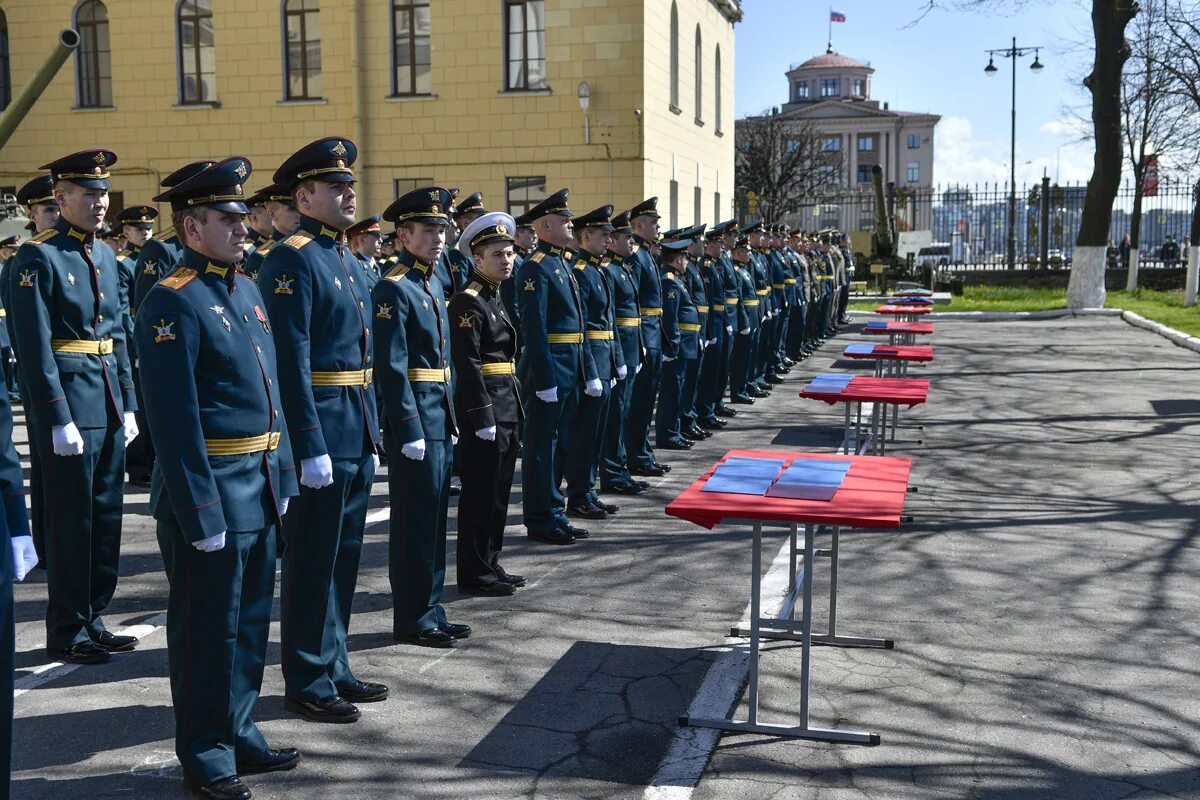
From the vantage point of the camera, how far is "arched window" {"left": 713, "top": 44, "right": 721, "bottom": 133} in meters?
37.5

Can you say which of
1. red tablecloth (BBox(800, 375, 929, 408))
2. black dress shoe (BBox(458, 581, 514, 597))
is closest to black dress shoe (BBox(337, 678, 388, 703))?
black dress shoe (BBox(458, 581, 514, 597))

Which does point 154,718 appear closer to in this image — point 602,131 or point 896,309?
point 896,309

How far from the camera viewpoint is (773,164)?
5659 cm

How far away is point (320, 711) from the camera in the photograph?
5.04 m

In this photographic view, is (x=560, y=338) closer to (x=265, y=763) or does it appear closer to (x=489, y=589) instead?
(x=489, y=589)

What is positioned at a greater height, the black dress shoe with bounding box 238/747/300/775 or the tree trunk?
the tree trunk

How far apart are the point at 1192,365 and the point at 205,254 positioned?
17.2m

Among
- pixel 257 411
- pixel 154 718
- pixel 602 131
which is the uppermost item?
pixel 602 131

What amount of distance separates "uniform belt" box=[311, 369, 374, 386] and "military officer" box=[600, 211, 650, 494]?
Answer: 4.50m

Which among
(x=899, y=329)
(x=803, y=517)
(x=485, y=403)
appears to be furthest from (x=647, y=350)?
(x=803, y=517)

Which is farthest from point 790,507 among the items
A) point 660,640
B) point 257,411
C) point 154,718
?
point 154,718

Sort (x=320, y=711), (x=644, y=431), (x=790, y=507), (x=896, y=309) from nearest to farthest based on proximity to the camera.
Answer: (x=790, y=507) < (x=320, y=711) < (x=644, y=431) < (x=896, y=309)

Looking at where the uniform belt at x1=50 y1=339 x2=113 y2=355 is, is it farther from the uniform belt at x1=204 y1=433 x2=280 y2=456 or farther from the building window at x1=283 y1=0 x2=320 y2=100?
the building window at x1=283 y1=0 x2=320 y2=100

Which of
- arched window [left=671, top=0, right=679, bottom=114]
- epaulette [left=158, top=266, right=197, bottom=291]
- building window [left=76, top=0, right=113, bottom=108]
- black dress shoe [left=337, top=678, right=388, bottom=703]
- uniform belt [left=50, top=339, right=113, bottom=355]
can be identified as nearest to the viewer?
epaulette [left=158, top=266, right=197, bottom=291]
